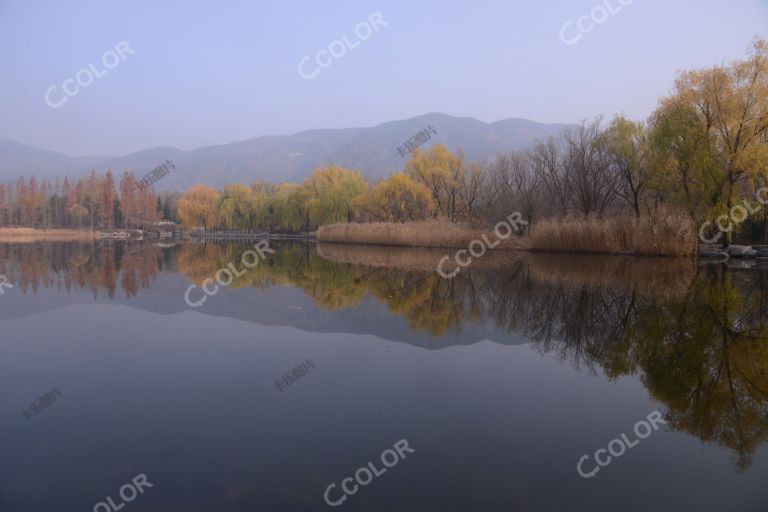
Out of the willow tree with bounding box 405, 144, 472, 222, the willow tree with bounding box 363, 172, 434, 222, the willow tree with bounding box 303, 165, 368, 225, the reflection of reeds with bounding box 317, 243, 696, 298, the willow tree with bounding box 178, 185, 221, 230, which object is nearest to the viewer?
the reflection of reeds with bounding box 317, 243, 696, 298

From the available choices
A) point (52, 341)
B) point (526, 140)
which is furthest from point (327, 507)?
point (526, 140)

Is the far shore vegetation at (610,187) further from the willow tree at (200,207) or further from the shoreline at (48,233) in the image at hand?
the shoreline at (48,233)

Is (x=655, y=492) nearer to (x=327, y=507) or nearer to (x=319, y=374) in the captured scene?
(x=327, y=507)

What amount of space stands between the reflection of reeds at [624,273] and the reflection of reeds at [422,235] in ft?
27.0

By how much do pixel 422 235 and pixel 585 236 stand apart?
10137mm

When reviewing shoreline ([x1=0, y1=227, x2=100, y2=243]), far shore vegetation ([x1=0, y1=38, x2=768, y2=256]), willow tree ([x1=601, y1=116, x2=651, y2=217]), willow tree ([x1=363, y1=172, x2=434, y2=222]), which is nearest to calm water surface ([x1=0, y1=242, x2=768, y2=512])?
far shore vegetation ([x1=0, y1=38, x2=768, y2=256])

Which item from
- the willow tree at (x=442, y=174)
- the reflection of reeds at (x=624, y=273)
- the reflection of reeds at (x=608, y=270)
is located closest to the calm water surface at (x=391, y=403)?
the reflection of reeds at (x=624, y=273)

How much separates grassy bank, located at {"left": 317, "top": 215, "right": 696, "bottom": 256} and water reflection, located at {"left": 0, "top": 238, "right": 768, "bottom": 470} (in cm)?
150

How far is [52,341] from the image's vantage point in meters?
7.07

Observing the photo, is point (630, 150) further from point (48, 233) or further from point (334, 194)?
point (48, 233)

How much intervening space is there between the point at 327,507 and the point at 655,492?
215 centimetres

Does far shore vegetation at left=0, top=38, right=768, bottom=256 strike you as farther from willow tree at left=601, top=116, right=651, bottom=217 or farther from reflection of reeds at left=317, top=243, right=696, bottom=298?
reflection of reeds at left=317, top=243, right=696, bottom=298

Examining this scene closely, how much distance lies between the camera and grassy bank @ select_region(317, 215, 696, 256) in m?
18.8

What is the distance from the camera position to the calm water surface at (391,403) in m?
3.14
